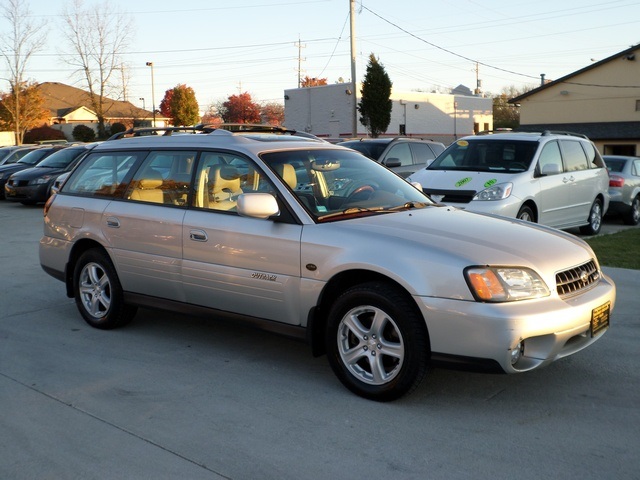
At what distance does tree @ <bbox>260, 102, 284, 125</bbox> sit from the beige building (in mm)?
38779

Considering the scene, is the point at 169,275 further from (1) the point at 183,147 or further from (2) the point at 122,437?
(2) the point at 122,437

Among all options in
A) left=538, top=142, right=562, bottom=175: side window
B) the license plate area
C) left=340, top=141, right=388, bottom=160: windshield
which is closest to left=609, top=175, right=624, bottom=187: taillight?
left=538, top=142, right=562, bottom=175: side window

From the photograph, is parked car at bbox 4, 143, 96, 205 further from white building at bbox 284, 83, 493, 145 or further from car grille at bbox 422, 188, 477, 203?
white building at bbox 284, 83, 493, 145

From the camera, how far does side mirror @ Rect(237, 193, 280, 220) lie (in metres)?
5.05

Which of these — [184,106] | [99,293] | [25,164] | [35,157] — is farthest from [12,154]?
[184,106]

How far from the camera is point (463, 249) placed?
4.50 meters

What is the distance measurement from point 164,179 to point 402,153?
376 inches

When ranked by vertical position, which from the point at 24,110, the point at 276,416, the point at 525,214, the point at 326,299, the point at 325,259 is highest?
the point at 24,110

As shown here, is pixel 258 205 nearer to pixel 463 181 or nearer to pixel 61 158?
pixel 463 181

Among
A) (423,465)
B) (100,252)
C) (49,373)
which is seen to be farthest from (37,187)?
(423,465)

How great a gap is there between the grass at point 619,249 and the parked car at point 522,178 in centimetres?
55

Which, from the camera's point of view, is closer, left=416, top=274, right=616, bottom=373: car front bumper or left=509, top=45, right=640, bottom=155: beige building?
left=416, top=274, right=616, bottom=373: car front bumper

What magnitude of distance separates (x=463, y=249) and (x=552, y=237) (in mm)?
980

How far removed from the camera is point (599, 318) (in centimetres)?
479
